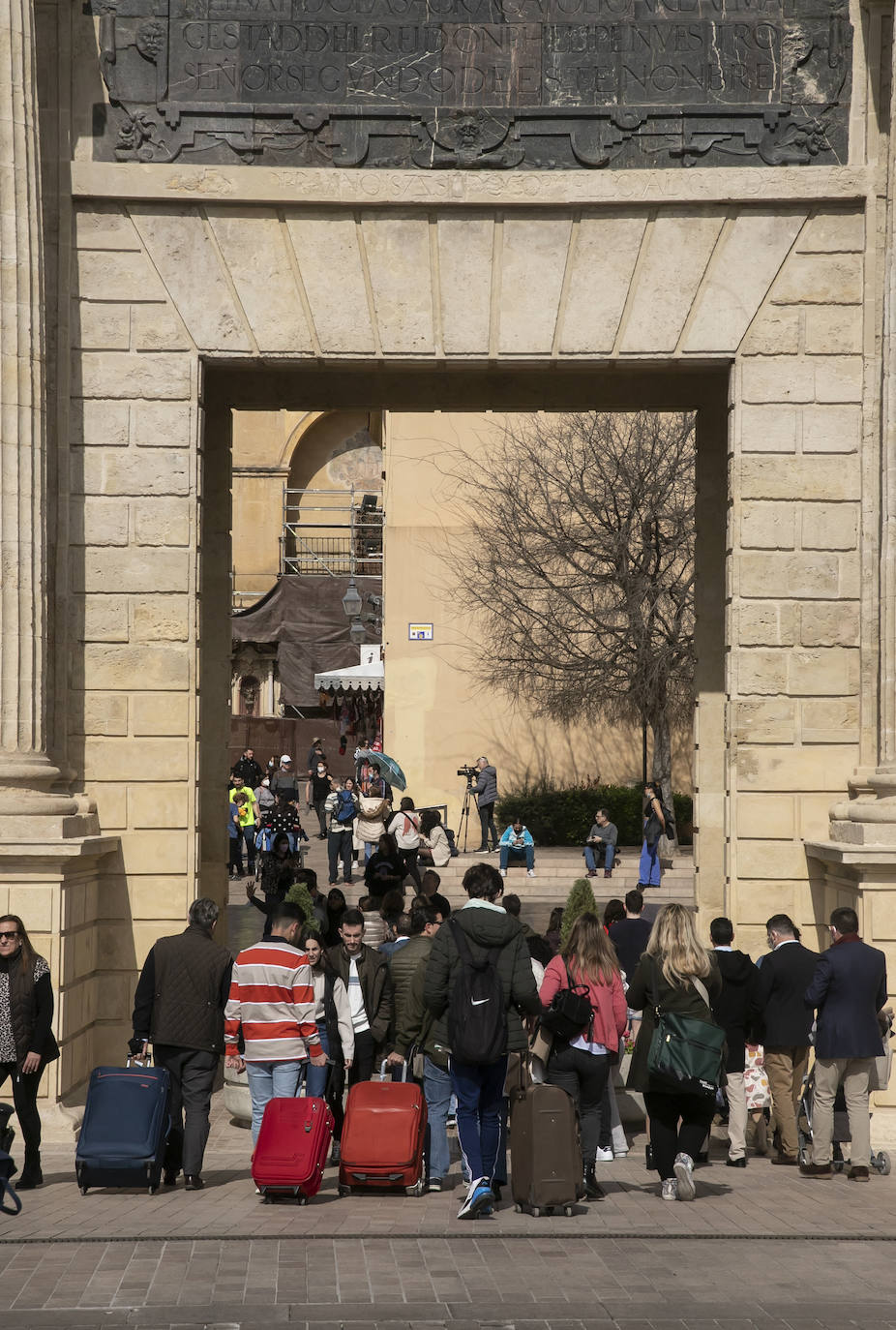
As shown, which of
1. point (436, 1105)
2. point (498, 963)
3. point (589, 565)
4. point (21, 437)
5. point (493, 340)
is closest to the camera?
point (498, 963)

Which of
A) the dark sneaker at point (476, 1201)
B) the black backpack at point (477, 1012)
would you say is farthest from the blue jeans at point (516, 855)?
the dark sneaker at point (476, 1201)

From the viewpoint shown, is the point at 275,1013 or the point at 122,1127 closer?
the point at 122,1127

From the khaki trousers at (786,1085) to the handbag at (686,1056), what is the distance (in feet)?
4.83

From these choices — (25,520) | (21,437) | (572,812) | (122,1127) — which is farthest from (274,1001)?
(572,812)

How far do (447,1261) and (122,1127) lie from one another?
233 cm

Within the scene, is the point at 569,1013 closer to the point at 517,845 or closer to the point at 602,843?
the point at 602,843

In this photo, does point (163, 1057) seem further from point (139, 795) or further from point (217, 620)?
point (217, 620)

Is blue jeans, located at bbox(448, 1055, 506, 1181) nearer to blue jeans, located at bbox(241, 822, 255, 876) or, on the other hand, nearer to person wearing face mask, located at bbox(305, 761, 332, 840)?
blue jeans, located at bbox(241, 822, 255, 876)

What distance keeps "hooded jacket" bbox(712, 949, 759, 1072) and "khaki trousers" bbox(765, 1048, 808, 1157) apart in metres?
0.24

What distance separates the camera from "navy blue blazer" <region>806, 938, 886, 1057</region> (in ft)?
31.9

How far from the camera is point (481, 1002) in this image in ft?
28.6

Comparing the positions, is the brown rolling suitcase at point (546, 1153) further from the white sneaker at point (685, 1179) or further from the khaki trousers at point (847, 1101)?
the khaki trousers at point (847, 1101)

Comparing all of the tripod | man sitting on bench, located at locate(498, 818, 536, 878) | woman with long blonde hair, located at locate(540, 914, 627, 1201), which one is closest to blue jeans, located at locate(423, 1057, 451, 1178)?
woman with long blonde hair, located at locate(540, 914, 627, 1201)

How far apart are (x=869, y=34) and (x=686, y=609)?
19.0 meters
